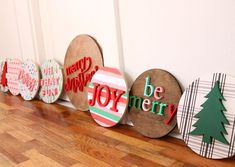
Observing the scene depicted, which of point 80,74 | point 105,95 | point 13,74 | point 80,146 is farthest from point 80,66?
point 13,74

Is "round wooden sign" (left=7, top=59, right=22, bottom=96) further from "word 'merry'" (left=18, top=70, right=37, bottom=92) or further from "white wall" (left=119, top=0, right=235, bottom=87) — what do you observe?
"white wall" (left=119, top=0, right=235, bottom=87)

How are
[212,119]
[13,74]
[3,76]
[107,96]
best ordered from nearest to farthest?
[212,119]
[107,96]
[13,74]
[3,76]

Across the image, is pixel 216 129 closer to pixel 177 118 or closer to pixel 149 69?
pixel 177 118

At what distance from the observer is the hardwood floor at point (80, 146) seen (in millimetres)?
1636

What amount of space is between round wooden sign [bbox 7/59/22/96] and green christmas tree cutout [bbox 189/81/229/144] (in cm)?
225

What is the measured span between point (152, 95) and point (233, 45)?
0.63m

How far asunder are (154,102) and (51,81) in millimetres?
1296

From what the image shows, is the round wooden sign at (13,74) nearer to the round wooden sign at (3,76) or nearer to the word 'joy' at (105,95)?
the round wooden sign at (3,76)

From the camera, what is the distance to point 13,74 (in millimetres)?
3213

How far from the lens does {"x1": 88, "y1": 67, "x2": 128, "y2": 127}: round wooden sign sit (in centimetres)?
202

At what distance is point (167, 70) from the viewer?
1804 millimetres

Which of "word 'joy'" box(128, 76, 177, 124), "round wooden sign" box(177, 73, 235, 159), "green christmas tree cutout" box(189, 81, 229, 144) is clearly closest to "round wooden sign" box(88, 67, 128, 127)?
"word 'joy'" box(128, 76, 177, 124)

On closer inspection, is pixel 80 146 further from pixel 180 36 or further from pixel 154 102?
pixel 180 36

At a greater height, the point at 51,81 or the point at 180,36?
the point at 180,36
